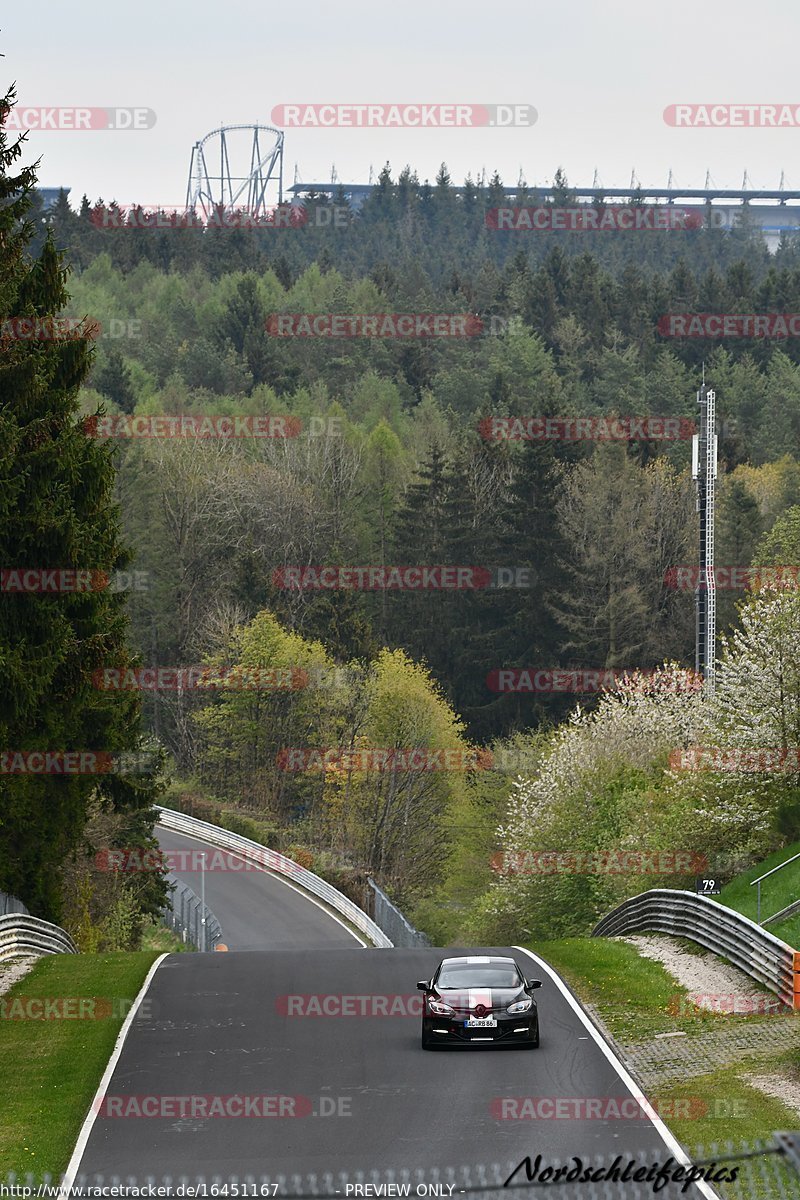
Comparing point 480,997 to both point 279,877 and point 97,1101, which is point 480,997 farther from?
point 279,877

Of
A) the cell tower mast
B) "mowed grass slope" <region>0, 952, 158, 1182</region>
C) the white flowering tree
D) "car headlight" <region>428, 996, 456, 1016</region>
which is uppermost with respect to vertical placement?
the cell tower mast

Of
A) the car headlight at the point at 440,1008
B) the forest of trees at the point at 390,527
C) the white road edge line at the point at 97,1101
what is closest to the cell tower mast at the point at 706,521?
the forest of trees at the point at 390,527

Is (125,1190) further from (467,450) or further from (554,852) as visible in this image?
(467,450)

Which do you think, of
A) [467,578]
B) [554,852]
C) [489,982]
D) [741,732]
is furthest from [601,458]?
[489,982]

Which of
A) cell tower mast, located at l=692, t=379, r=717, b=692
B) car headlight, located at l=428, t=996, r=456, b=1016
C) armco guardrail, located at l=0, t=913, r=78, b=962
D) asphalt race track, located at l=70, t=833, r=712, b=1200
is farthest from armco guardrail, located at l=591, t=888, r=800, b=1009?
cell tower mast, located at l=692, t=379, r=717, b=692

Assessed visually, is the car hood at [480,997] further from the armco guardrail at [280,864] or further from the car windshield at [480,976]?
the armco guardrail at [280,864]

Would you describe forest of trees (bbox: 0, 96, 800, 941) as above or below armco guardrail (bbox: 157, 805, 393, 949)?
above

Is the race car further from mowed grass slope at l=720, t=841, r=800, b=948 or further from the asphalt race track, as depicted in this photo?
mowed grass slope at l=720, t=841, r=800, b=948
